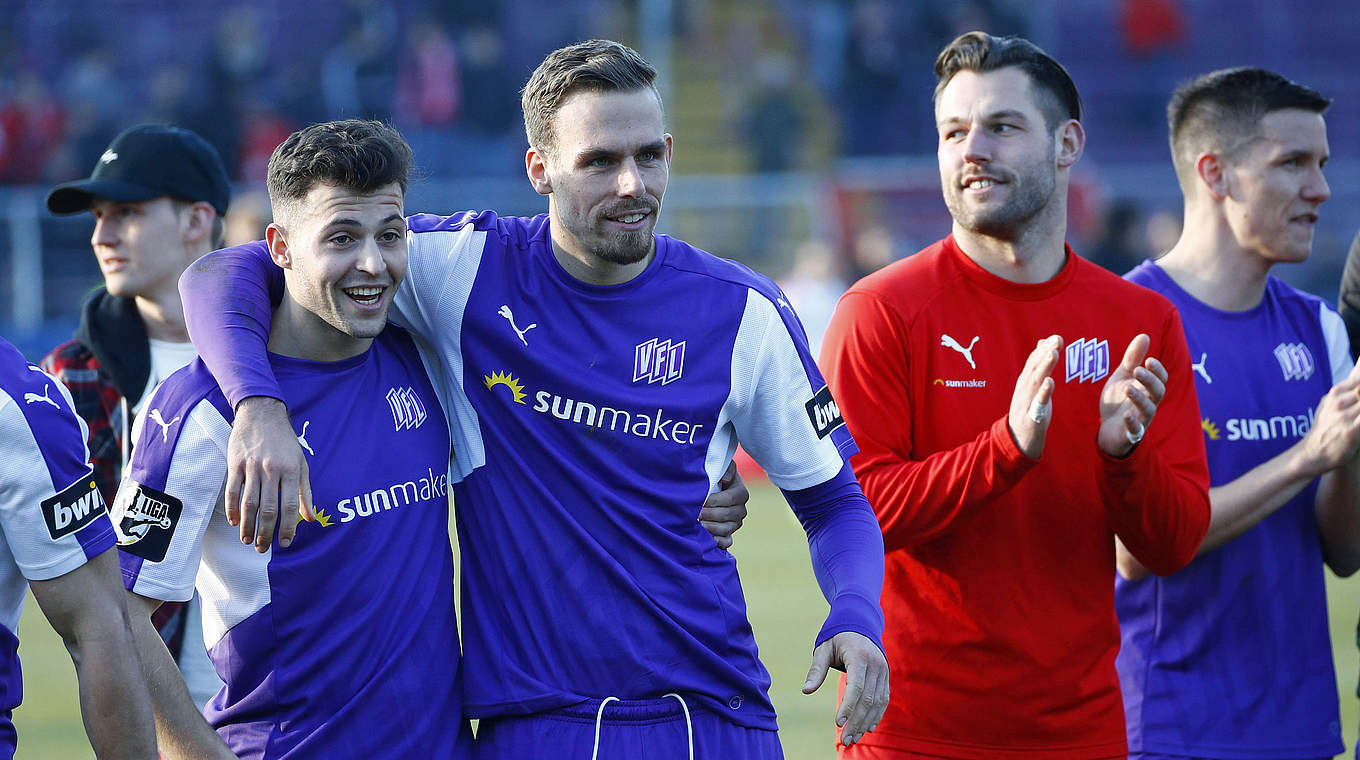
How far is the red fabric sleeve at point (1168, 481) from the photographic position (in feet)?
11.7

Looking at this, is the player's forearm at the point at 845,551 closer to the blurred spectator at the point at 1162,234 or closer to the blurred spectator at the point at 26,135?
the blurred spectator at the point at 1162,234

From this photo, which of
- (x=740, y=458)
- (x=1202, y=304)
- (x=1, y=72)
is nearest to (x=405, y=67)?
(x=1, y=72)

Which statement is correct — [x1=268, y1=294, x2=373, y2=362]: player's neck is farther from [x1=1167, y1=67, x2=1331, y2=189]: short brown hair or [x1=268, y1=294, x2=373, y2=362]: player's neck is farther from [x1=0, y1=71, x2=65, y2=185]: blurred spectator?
[x1=0, y1=71, x2=65, y2=185]: blurred spectator

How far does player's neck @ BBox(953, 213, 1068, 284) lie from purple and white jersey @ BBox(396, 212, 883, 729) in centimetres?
78

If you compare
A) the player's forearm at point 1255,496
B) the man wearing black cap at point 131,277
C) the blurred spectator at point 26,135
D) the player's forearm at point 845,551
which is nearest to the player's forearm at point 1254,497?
the player's forearm at point 1255,496

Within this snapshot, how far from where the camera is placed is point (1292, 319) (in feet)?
14.3

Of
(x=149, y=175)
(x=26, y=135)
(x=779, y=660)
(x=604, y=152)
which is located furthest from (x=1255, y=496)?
(x=26, y=135)

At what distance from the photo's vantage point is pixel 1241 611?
13.3ft

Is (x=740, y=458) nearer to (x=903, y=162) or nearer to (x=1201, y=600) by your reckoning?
(x=903, y=162)

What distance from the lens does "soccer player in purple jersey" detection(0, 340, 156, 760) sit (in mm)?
2689

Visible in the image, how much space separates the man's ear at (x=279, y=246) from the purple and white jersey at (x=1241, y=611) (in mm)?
2474

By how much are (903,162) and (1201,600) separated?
15522 mm

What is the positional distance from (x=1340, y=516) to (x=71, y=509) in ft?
11.0

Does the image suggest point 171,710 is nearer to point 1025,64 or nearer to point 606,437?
point 606,437
